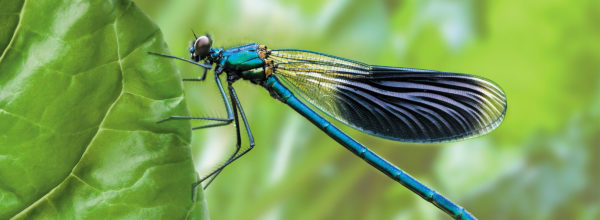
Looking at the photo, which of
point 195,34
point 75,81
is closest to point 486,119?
point 195,34

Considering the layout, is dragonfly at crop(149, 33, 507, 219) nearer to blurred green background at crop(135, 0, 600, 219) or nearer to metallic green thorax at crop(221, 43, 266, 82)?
metallic green thorax at crop(221, 43, 266, 82)

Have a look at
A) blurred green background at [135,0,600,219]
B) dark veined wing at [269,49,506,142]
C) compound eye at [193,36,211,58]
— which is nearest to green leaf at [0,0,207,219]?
compound eye at [193,36,211,58]

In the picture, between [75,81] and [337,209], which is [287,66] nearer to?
[75,81]

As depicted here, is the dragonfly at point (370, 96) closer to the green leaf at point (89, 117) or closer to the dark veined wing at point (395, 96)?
the dark veined wing at point (395, 96)

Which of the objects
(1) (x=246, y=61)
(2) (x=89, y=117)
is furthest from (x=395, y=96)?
(2) (x=89, y=117)

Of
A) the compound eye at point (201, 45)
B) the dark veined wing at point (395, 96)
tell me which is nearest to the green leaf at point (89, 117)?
the compound eye at point (201, 45)

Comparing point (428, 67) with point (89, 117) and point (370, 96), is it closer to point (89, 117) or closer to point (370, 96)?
point (370, 96)
